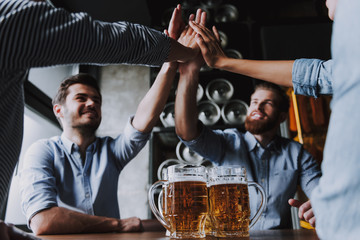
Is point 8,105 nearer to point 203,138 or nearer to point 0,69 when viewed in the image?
point 0,69

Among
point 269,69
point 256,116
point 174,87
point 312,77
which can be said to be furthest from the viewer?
point 174,87

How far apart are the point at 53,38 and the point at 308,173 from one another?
5.58 feet

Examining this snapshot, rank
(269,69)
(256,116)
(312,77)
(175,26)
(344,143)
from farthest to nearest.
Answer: (256,116), (175,26), (269,69), (312,77), (344,143)

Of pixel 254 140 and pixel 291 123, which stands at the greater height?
pixel 291 123

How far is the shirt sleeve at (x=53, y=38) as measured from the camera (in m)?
0.60

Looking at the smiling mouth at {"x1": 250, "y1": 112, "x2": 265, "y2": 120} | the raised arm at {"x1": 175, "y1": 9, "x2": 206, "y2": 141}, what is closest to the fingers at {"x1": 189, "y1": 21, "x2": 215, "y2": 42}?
the raised arm at {"x1": 175, "y1": 9, "x2": 206, "y2": 141}

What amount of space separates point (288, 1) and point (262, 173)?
2504 mm

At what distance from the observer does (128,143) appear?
173 cm

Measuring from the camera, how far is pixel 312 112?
2.75 metres

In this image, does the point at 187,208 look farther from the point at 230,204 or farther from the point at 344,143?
the point at 344,143

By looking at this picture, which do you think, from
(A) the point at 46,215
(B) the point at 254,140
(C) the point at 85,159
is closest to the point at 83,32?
(A) the point at 46,215

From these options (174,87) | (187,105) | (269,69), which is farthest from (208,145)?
(174,87)

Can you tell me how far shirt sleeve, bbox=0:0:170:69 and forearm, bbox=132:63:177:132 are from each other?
854 mm

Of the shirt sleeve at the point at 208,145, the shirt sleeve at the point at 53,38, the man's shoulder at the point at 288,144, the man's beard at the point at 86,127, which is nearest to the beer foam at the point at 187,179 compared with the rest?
the shirt sleeve at the point at 53,38
